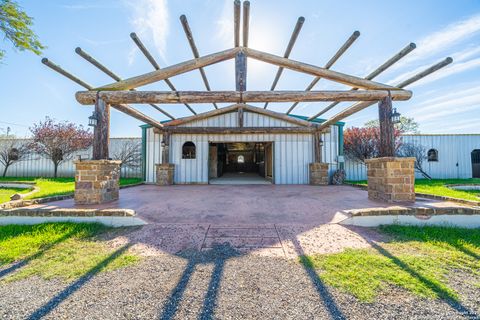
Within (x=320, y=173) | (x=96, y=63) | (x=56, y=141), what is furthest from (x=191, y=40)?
(x=56, y=141)

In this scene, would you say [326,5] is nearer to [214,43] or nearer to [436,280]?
[214,43]

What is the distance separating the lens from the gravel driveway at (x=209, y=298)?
126cm

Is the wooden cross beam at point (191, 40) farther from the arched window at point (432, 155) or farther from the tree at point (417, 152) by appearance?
the arched window at point (432, 155)

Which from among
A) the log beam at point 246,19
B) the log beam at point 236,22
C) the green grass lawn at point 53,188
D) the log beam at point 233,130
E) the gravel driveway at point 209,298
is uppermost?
the log beam at point 236,22

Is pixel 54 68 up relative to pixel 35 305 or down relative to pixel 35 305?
up

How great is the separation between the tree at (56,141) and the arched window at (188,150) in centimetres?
757

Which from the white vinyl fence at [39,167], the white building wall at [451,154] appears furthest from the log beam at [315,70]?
the white vinyl fence at [39,167]

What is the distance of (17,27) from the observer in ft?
17.0

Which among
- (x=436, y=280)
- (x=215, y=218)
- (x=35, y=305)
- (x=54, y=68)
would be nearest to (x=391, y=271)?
(x=436, y=280)

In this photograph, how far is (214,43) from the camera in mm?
4520

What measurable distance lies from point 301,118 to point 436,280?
310 inches

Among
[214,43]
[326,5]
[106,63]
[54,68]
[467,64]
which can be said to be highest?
[467,64]

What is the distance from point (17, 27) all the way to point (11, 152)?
1102cm

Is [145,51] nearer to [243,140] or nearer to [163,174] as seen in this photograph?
[163,174]
